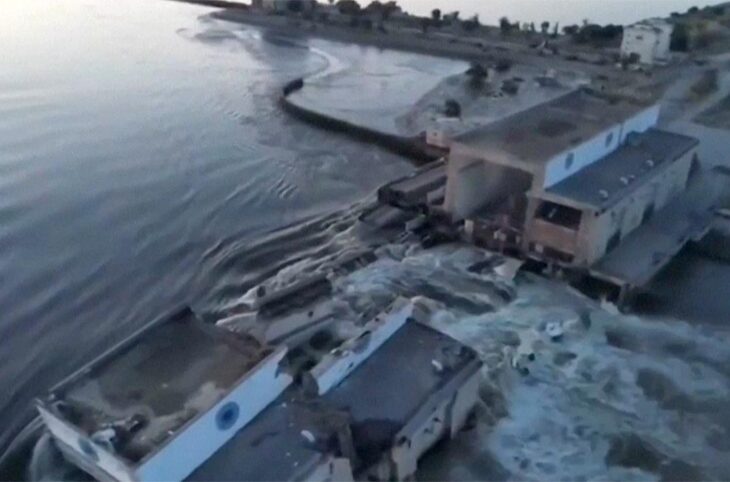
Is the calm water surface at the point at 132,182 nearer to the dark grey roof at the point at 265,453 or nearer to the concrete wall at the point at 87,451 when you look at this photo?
the concrete wall at the point at 87,451

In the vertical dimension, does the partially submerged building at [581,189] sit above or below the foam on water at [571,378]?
above

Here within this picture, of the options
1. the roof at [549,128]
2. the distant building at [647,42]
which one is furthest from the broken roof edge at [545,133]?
the distant building at [647,42]

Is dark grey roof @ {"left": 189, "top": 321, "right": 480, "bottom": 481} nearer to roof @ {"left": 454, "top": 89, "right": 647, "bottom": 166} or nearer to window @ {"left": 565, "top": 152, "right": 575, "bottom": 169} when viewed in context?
roof @ {"left": 454, "top": 89, "right": 647, "bottom": 166}

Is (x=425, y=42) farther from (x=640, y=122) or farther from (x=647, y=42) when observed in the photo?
(x=640, y=122)

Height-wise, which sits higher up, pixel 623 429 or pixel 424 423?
pixel 424 423

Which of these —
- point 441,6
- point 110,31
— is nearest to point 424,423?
point 110,31

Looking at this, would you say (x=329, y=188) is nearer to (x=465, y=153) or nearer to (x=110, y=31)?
(x=465, y=153)

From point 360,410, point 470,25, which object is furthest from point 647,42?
point 360,410
